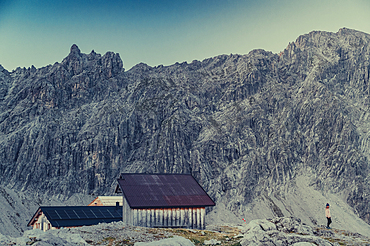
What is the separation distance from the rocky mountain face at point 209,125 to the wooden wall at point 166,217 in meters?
69.1

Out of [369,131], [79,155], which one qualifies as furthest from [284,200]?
[79,155]

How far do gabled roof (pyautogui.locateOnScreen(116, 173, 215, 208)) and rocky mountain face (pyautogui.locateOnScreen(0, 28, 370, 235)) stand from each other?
67.8 m

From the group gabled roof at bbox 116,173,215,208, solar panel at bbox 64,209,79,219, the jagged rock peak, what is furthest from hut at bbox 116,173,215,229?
the jagged rock peak

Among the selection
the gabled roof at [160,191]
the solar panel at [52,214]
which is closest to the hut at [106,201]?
the solar panel at [52,214]

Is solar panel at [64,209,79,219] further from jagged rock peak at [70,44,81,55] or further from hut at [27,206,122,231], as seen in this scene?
jagged rock peak at [70,44,81,55]

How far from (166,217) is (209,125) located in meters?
96.6

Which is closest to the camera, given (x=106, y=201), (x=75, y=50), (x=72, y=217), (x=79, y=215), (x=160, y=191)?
(x=160, y=191)

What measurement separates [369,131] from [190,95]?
6212 cm

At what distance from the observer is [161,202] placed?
152 ft

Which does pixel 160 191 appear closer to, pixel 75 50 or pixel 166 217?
pixel 166 217

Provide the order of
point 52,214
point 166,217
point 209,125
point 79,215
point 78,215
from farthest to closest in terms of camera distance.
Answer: point 209,125 → point 79,215 → point 78,215 → point 52,214 → point 166,217

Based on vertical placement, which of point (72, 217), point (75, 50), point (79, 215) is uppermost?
point (75, 50)

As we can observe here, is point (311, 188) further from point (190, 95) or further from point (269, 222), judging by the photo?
point (269, 222)

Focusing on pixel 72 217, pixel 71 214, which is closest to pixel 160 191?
pixel 72 217
